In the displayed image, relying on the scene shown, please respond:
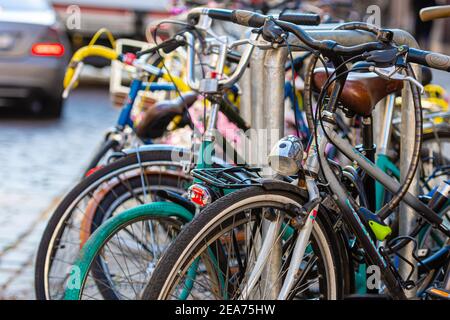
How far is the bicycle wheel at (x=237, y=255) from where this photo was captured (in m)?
2.59

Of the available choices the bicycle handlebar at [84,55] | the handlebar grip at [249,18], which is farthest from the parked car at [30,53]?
the handlebar grip at [249,18]

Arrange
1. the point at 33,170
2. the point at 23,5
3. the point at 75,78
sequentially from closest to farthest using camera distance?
the point at 75,78 → the point at 33,170 → the point at 23,5

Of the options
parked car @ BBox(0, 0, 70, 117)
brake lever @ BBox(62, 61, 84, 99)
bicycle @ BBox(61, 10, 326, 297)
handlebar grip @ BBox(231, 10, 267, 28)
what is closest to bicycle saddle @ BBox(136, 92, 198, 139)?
bicycle @ BBox(61, 10, 326, 297)

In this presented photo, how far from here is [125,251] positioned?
3412mm

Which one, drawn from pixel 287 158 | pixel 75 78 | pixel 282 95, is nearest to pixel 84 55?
pixel 75 78

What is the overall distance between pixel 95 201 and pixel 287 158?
1317 mm

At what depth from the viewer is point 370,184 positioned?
3.35 meters

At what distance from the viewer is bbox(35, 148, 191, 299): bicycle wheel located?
3713mm

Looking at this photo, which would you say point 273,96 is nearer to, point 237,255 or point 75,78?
point 237,255

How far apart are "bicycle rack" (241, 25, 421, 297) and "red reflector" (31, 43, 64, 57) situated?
22.8ft

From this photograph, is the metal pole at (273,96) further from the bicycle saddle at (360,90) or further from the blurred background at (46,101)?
the blurred background at (46,101)

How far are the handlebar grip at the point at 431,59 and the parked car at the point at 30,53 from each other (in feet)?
25.9
